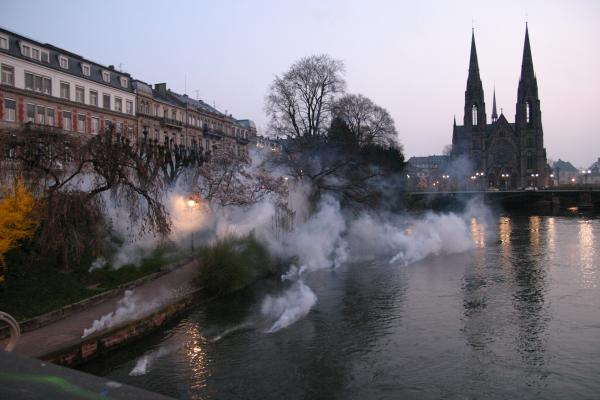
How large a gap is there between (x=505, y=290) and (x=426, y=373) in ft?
37.7

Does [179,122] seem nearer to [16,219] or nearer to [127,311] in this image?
[16,219]

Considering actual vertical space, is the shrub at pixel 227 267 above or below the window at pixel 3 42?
below

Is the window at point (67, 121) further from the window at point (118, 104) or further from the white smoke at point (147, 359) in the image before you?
the white smoke at point (147, 359)

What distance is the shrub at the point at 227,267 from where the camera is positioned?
22.3 metres

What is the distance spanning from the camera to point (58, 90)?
4228 cm

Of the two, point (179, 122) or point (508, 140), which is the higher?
point (508, 140)

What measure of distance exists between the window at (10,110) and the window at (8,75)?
135cm

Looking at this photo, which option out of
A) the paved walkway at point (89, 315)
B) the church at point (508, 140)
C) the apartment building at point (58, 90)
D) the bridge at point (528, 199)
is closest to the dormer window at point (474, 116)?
the church at point (508, 140)

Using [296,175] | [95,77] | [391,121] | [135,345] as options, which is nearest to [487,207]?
[391,121]

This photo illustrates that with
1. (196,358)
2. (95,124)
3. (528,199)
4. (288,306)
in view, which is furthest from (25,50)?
(528,199)

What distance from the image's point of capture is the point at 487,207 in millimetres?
91375

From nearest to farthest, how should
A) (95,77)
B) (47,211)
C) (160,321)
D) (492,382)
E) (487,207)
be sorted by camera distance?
(492,382) < (160,321) < (47,211) < (95,77) < (487,207)

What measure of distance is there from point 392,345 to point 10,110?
117 ft

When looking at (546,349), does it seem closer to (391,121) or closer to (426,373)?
(426,373)
